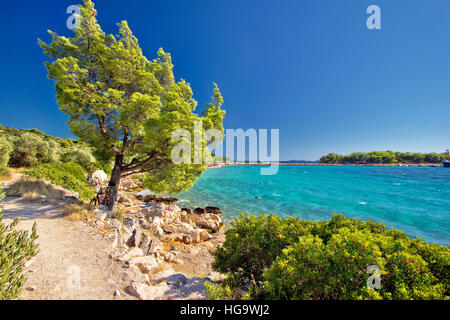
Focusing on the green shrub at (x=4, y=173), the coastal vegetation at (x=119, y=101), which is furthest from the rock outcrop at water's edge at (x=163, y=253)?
the green shrub at (x=4, y=173)

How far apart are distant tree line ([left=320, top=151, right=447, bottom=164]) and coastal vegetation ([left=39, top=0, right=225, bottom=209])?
200141 millimetres

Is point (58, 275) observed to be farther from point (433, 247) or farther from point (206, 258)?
point (433, 247)

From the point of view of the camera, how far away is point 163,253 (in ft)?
24.3

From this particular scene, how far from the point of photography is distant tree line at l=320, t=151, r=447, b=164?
135 metres

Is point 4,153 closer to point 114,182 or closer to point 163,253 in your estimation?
point 114,182

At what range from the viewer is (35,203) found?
9031 mm

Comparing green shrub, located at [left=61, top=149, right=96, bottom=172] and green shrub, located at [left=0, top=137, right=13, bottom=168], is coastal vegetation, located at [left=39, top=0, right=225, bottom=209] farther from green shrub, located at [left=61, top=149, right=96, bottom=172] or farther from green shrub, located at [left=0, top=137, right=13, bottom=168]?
green shrub, located at [left=61, top=149, right=96, bottom=172]

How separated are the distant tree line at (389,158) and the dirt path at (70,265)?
8007 inches

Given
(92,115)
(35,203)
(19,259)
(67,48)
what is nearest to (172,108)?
(92,115)

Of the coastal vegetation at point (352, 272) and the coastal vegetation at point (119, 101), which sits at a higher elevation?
the coastal vegetation at point (119, 101)

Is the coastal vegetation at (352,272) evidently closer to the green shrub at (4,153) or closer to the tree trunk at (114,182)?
the tree trunk at (114,182)

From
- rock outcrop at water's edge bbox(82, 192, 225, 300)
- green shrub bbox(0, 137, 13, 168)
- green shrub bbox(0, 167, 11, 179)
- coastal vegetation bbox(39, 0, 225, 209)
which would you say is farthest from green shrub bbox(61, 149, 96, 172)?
coastal vegetation bbox(39, 0, 225, 209)

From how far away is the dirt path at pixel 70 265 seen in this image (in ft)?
12.1

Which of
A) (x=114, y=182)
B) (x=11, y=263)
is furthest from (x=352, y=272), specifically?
(x=114, y=182)
